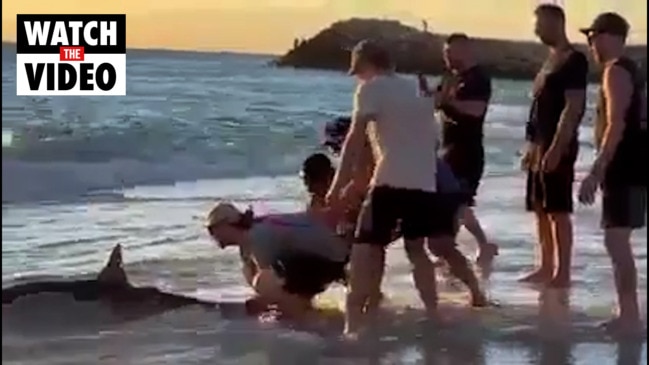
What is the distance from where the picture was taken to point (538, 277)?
287 centimetres

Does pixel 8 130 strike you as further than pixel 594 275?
No

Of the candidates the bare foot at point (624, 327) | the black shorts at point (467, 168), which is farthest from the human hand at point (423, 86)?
the bare foot at point (624, 327)

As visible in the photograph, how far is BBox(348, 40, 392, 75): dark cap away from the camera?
2.71 meters

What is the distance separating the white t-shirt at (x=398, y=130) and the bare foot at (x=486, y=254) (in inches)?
6.9

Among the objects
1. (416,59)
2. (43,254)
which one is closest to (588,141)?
(416,59)

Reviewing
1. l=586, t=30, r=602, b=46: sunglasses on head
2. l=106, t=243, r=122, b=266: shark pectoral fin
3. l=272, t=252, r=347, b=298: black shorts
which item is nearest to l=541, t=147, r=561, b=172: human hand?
l=586, t=30, r=602, b=46: sunglasses on head

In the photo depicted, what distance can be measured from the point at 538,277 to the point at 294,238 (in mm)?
472

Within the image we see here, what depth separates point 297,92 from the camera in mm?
2703

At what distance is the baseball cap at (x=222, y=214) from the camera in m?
2.75

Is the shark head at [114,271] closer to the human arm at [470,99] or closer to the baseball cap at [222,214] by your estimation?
the baseball cap at [222,214]

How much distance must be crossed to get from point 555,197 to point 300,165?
488mm

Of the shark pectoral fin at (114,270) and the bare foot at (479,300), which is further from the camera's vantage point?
the bare foot at (479,300)

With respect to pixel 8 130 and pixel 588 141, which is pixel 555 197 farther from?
pixel 8 130

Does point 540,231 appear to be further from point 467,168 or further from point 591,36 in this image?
point 591,36
